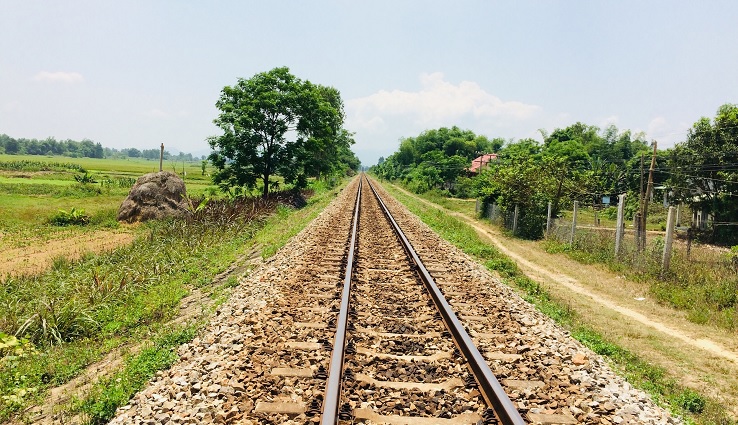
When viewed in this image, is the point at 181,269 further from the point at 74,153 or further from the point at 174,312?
the point at 74,153

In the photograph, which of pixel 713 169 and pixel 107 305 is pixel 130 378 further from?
pixel 713 169

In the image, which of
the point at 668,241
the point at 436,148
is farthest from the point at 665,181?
the point at 436,148

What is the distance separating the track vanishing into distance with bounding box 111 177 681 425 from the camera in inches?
167

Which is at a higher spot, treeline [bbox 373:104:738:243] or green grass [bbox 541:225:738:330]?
treeline [bbox 373:104:738:243]

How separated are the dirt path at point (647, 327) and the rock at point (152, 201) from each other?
633 inches

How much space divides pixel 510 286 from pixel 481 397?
5703 mm

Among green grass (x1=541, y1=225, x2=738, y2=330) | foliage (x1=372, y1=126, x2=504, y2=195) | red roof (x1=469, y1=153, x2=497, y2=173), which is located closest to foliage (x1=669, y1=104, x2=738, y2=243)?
green grass (x1=541, y1=225, x2=738, y2=330)

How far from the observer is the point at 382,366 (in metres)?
5.12

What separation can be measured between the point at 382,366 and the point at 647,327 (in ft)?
18.7

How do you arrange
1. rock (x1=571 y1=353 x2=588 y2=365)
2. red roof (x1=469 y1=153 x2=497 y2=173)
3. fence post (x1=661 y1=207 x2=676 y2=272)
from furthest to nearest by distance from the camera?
red roof (x1=469 y1=153 x2=497 y2=173) → fence post (x1=661 y1=207 x2=676 y2=272) → rock (x1=571 y1=353 x2=588 y2=365)

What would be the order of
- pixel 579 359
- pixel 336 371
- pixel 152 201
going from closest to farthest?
pixel 336 371, pixel 579 359, pixel 152 201

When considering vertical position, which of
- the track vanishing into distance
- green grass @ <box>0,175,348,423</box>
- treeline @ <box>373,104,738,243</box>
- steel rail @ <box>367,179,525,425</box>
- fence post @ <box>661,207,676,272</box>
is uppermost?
treeline @ <box>373,104,738,243</box>

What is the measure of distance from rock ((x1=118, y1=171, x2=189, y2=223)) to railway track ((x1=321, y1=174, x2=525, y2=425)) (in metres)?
15.6

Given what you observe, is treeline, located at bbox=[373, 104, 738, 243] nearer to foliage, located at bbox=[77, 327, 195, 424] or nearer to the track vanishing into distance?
the track vanishing into distance
